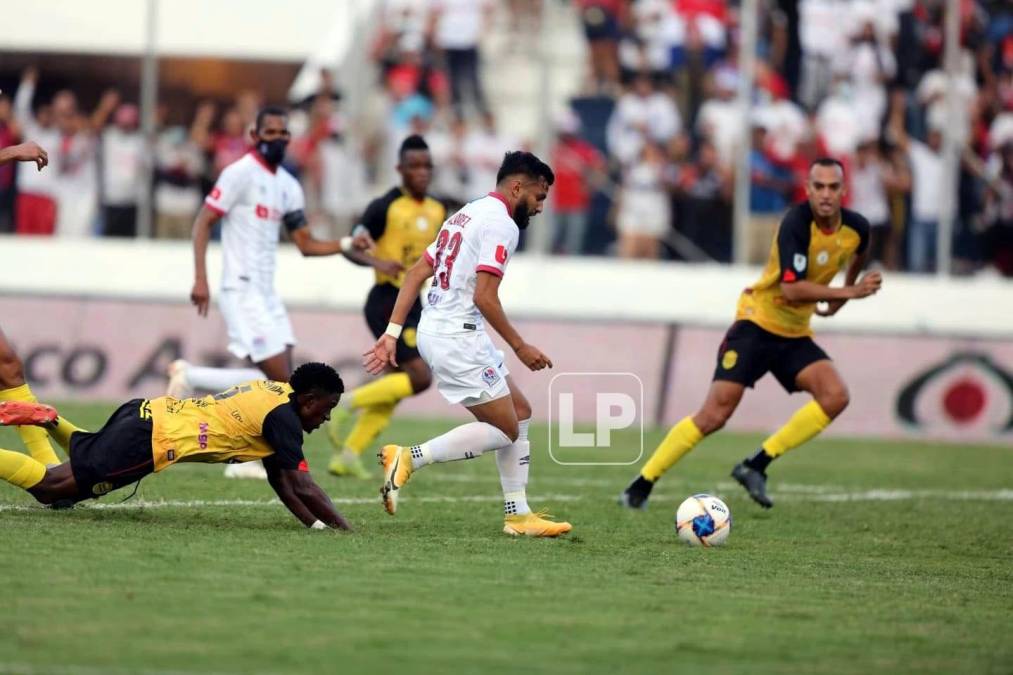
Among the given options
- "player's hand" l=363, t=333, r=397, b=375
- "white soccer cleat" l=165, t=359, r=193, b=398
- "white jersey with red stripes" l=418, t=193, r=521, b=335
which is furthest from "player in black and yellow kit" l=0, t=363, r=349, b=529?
"white soccer cleat" l=165, t=359, r=193, b=398

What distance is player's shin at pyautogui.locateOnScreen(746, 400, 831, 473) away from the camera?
38.3ft

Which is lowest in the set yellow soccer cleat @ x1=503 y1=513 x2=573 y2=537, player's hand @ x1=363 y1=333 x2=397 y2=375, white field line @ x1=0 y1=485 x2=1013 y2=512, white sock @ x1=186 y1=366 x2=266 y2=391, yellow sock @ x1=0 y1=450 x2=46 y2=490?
white field line @ x1=0 y1=485 x2=1013 y2=512

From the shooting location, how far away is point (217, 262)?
19641 mm

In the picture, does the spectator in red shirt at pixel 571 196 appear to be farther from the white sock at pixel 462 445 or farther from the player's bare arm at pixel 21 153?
the player's bare arm at pixel 21 153

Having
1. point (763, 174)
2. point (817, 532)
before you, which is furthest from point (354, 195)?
point (817, 532)

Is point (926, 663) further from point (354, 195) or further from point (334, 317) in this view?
point (354, 195)

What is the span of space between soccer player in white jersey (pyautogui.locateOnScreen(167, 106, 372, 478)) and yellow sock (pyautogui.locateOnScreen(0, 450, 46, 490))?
10.2 ft

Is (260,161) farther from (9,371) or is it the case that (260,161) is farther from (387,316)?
(9,371)

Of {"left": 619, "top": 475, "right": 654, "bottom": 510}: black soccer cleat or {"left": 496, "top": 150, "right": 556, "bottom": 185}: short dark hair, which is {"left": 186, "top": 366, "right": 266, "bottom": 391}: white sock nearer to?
{"left": 619, "top": 475, "right": 654, "bottom": 510}: black soccer cleat

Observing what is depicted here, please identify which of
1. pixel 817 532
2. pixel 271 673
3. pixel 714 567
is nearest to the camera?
pixel 271 673

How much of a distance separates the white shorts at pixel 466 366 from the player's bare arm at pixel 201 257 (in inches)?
114

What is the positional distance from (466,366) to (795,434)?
3.27m

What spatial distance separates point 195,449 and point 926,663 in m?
4.14

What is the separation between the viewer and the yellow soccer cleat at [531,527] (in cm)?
965
